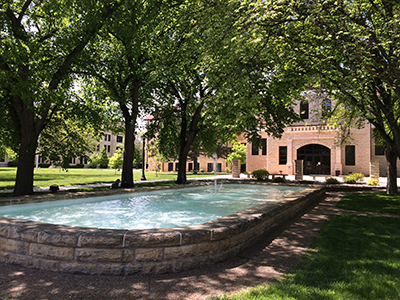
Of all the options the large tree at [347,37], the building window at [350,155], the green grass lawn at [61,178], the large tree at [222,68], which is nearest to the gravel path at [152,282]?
the large tree at [222,68]

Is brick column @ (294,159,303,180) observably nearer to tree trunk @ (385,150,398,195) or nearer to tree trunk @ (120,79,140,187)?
tree trunk @ (385,150,398,195)

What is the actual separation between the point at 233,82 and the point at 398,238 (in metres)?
6.26

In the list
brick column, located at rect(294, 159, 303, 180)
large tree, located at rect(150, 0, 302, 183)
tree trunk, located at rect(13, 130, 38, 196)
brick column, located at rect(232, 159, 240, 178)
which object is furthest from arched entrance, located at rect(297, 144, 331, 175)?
tree trunk, located at rect(13, 130, 38, 196)

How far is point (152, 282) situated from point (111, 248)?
80cm

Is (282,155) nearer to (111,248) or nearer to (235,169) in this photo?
(235,169)

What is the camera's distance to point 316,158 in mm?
35750

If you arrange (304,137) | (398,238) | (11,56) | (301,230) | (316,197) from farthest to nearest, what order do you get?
(304,137) → (316,197) → (11,56) → (301,230) → (398,238)

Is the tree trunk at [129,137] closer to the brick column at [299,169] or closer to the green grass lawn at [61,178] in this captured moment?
the green grass lawn at [61,178]

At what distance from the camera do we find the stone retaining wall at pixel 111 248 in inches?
148

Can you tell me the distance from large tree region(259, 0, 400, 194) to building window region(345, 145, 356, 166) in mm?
23934

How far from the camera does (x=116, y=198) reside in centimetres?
1097

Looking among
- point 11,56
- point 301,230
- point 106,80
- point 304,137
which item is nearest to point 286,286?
point 301,230

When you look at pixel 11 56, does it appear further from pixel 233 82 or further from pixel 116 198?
pixel 233 82

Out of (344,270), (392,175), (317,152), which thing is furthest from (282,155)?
(344,270)
